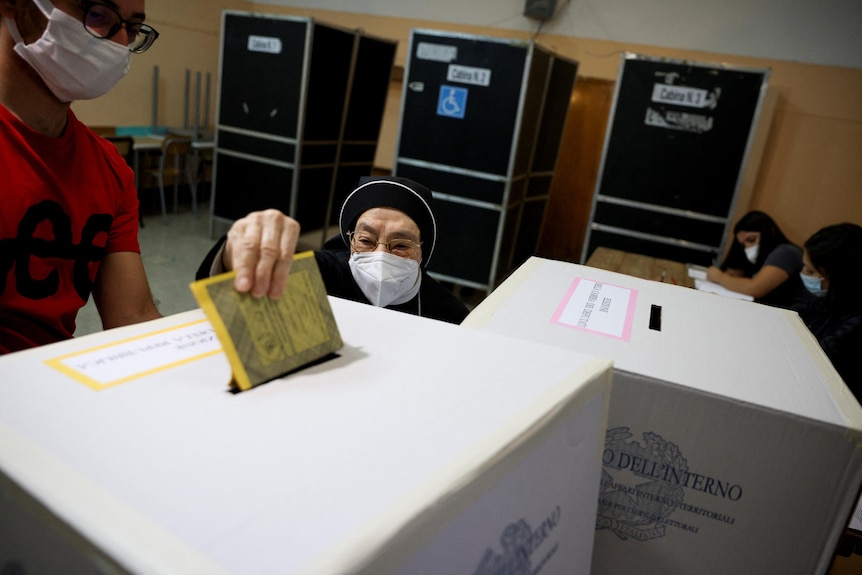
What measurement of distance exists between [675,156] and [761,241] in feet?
3.27

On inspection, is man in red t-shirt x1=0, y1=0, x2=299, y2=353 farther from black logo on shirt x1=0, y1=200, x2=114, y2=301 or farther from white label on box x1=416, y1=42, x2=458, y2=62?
white label on box x1=416, y1=42, x2=458, y2=62

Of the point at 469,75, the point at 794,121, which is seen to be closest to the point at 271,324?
the point at 469,75

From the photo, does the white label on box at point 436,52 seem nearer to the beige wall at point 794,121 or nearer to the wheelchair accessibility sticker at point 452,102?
the wheelchair accessibility sticker at point 452,102

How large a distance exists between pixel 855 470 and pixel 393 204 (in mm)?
1236

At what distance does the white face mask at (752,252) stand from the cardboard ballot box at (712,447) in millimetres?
3175

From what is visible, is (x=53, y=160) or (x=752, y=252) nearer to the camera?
(x=53, y=160)

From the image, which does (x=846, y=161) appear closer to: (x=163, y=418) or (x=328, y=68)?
(x=328, y=68)

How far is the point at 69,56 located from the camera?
3.39ft

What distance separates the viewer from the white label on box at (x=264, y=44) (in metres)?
4.78

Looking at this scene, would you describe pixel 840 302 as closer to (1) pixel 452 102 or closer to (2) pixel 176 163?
(1) pixel 452 102

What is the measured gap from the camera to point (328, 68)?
16.6 ft

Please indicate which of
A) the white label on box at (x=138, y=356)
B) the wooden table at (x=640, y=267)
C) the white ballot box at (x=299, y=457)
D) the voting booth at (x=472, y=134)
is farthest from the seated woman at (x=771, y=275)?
the white label on box at (x=138, y=356)

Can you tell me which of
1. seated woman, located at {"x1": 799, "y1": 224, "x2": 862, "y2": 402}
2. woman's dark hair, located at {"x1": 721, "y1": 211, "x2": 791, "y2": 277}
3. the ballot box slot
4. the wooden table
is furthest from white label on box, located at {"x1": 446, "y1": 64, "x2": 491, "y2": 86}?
the ballot box slot

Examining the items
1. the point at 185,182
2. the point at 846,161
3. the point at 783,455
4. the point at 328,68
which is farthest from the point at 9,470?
the point at 185,182
